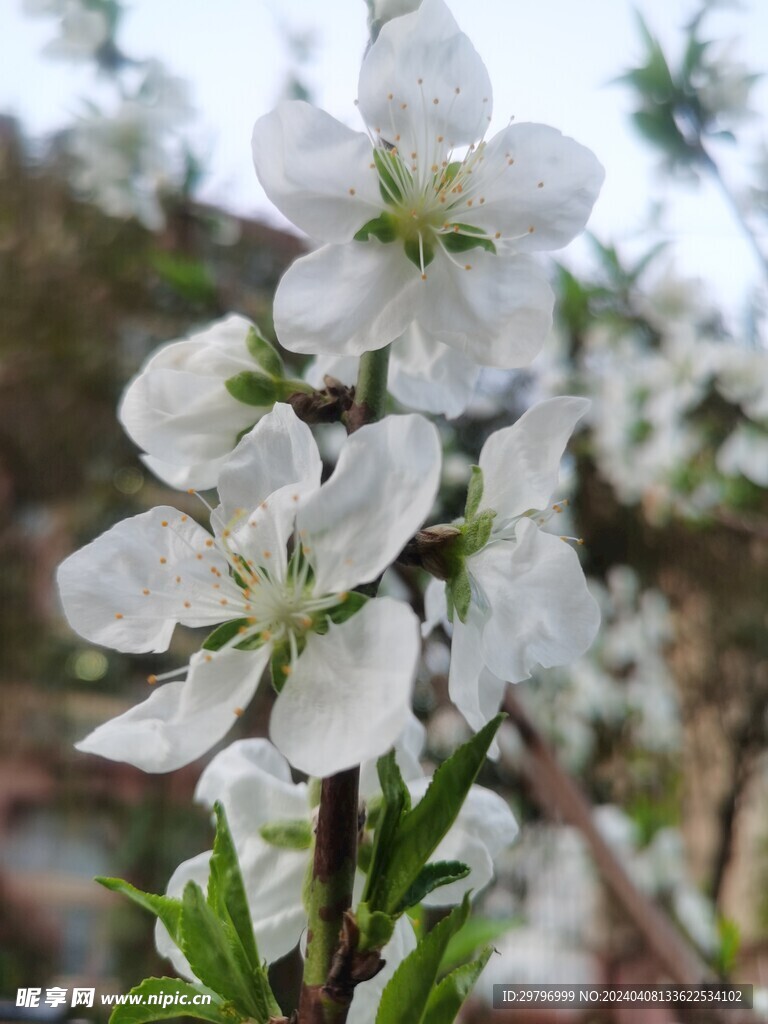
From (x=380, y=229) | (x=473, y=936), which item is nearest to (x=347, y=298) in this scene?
(x=380, y=229)

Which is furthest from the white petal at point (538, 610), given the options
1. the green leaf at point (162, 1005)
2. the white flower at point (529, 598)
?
the green leaf at point (162, 1005)

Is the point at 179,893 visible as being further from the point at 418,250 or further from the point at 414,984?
the point at 418,250

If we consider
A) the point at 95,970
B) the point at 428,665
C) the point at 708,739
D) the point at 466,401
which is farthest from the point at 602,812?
the point at 466,401

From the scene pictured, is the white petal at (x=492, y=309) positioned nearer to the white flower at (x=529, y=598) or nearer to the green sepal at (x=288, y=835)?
the white flower at (x=529, y=598)

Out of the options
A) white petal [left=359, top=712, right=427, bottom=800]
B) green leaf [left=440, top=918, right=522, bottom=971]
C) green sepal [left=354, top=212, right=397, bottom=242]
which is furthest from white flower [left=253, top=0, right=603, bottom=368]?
green leaf [left=440, top=918, right=522, bottom=971]

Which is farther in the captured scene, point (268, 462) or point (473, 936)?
point (473, 936)

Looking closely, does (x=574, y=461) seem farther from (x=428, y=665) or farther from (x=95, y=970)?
(x=95, y=970)
